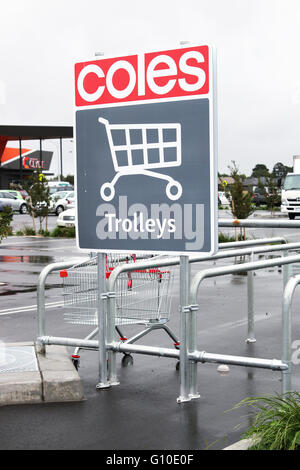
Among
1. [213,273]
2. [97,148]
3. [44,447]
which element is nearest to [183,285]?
[213,273]

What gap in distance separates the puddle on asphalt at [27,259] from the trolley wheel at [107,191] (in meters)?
12.0

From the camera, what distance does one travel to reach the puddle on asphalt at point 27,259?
18.6 meters

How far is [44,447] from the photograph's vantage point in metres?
5.00

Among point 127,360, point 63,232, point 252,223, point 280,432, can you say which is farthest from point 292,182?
point 280,432

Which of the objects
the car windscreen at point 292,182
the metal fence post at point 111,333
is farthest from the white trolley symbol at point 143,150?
the car windscreen at point 292,182

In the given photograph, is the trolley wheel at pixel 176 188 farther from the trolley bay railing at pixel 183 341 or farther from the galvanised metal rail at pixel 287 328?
the galvanised metal rail at pixel 287 328

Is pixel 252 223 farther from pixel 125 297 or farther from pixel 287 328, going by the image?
pixel 287 328

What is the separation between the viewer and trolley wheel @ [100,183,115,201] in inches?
250

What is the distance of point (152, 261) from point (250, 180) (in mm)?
104164

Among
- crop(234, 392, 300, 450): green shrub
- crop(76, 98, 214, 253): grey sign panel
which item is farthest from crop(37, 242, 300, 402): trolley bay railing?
crop(234, 392, 300, 450): green shrub

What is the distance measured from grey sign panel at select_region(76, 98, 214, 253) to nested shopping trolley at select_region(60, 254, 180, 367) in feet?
2.06
